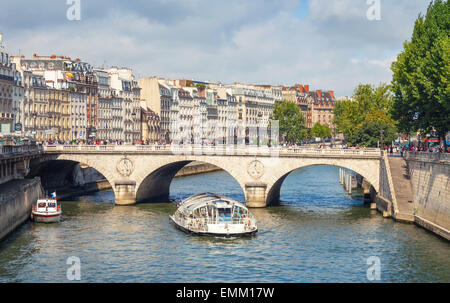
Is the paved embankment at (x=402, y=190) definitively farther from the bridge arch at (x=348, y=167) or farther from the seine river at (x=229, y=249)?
the bridge arch at (x=348, y=167)

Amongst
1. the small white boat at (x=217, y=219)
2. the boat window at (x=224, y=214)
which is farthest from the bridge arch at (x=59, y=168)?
the boat window at (x=224, y=214)

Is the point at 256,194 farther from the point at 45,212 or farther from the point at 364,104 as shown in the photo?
the point at 364,104

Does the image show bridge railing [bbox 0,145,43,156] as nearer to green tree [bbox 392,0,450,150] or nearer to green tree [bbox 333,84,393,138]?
green tree [bbox 392,0,450,150]

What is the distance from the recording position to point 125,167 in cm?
8200

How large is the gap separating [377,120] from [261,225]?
53222mm

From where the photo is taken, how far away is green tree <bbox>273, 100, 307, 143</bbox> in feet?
561

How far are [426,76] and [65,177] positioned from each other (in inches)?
1813

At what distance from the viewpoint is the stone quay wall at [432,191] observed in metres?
57.0

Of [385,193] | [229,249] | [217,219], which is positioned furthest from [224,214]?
[385,193]

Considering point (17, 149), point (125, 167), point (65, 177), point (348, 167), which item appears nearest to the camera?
point (348, 167)

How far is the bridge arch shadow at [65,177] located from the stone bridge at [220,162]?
2815 mm

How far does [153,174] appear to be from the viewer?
83.4m

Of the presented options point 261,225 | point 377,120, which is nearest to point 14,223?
point 261,225

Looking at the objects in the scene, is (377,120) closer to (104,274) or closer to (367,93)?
(367,93)
